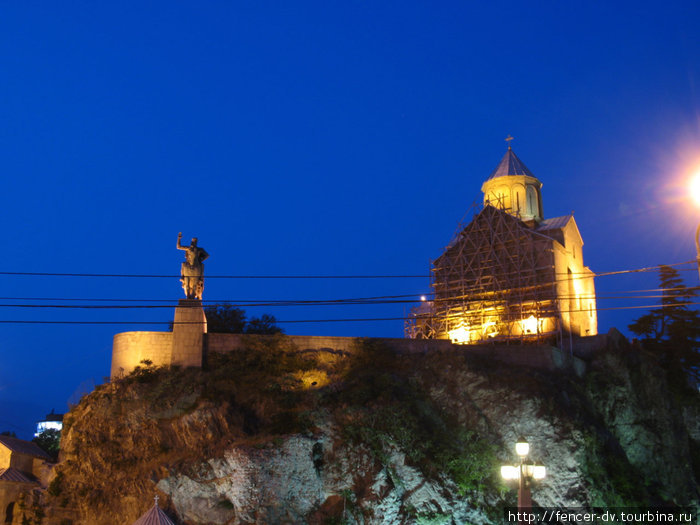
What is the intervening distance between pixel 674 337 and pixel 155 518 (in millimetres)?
30979

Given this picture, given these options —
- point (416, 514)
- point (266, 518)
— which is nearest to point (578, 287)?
point (416, 514)

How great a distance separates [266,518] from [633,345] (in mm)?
20229

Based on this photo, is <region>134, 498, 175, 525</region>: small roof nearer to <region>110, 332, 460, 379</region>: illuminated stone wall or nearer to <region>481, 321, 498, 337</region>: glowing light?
<region>110, 332, 460, 379</region>: illuminated stone wall

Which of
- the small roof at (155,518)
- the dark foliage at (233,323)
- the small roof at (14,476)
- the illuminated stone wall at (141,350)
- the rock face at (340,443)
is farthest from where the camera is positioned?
the dark foliage at (233,323)

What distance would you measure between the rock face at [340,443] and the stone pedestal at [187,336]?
0.66 metres

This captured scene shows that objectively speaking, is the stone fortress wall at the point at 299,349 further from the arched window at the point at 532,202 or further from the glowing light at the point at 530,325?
the arched window at the point at 532,202

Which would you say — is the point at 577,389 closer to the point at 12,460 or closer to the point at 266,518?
the point at 266,518

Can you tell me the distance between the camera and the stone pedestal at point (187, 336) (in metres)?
27.8

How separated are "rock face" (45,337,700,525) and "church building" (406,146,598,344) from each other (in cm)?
775

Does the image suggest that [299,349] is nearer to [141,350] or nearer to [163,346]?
[163,346]

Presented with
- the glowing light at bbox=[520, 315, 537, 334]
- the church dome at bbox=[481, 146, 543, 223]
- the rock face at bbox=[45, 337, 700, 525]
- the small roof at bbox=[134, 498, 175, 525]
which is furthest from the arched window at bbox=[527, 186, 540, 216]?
the small roof at bbox=[134, 498, 175, 525]

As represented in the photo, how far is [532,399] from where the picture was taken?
88.3 ft

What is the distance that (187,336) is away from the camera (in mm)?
28031

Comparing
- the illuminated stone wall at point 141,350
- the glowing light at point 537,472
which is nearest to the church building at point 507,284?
the illuminated stone wall at point 141,350
